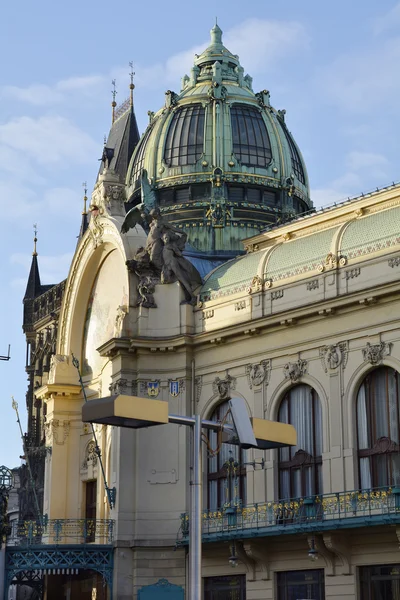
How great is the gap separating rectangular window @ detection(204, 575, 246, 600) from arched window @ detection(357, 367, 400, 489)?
571 cm

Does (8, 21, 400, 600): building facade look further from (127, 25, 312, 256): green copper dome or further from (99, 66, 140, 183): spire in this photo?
(99, 66, 140, 183): spire

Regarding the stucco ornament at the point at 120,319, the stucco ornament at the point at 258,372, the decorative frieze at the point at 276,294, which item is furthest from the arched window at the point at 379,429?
→ the stucco ornament at the point at 120,319

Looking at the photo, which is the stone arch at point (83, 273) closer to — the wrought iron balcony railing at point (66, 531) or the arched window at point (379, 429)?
the wrought iron balcony railing at point (66, 531)

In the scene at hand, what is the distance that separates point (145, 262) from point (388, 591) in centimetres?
1465

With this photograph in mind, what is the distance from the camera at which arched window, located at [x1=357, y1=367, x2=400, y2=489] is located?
31.8 metres

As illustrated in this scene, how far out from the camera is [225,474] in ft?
120

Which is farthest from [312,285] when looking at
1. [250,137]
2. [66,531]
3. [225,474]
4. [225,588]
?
[66,531]

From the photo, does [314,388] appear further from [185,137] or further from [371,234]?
[185,137]

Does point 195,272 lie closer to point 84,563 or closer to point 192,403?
point 192,403

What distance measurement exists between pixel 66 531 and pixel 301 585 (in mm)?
11329

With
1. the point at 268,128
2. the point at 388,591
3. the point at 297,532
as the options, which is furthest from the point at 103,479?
the point at 268,128

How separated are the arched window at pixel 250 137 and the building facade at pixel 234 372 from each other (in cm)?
9

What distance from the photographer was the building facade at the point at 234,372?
32438 mm

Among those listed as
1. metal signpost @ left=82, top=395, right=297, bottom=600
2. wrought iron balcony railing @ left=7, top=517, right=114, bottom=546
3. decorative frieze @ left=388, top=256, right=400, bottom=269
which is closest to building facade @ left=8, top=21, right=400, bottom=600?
decorative frieze @ left=388, top=256, right=400, bottom=269
